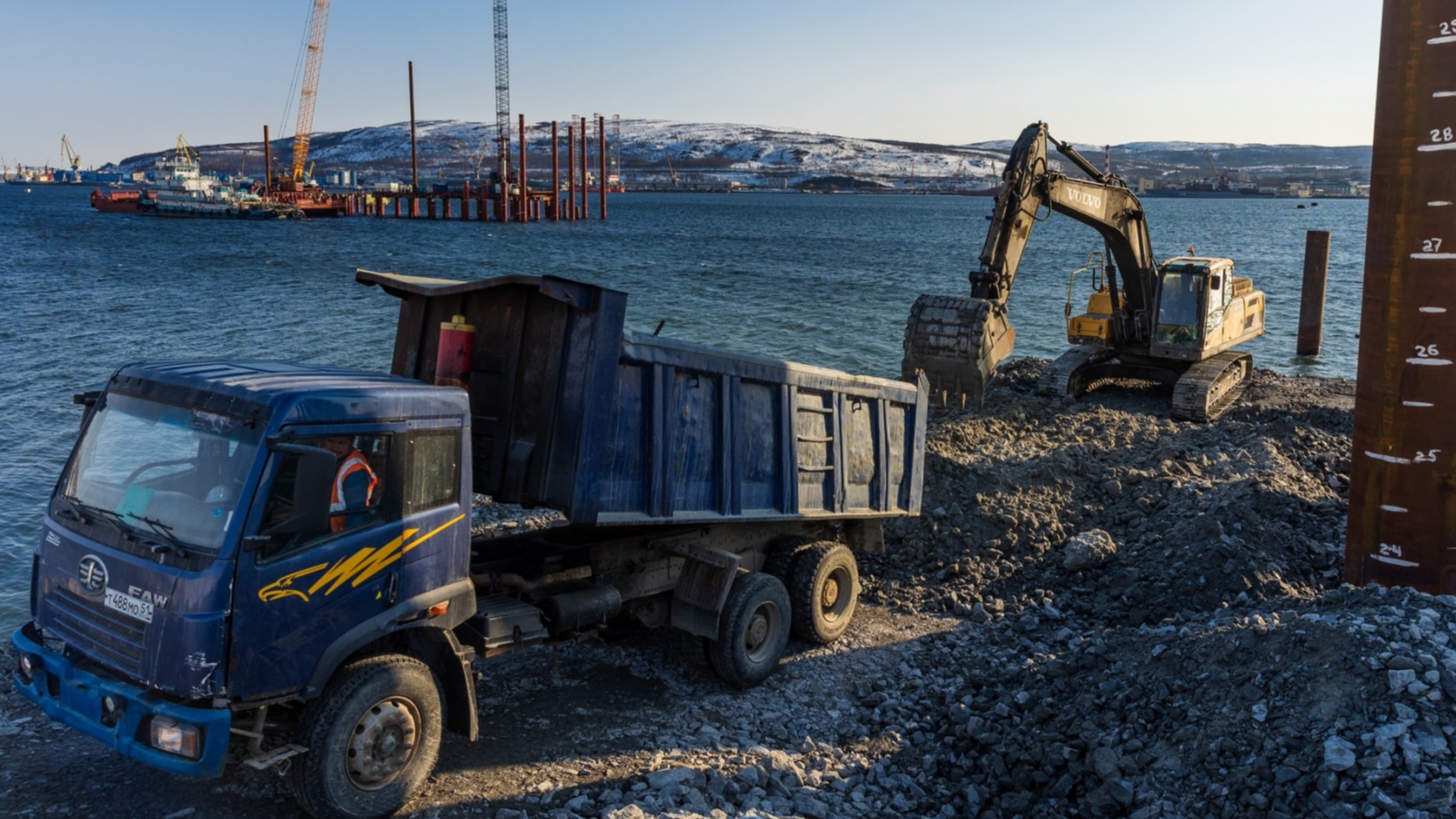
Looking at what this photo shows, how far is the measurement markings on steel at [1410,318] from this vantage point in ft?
25.4

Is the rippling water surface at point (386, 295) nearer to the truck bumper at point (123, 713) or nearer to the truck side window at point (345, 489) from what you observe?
the truck bumper at point (123, 713)

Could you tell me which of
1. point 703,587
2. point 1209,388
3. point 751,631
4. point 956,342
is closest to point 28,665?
point 703,587

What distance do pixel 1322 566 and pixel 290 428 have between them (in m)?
9.88

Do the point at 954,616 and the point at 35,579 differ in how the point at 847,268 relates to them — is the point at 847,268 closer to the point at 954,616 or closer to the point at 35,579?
the point at 954,616

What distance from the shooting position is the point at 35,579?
6516 millimetres

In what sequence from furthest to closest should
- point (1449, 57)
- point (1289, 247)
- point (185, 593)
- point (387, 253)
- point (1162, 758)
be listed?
point (1289, 247) → point (387, 253) → point (1449, 57) → point (1162, 758) → point (185, 593)


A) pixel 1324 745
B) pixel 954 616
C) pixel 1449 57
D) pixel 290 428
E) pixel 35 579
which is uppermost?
pixel 1449 57

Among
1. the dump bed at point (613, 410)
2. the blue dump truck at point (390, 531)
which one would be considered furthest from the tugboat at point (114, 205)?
the dump bed at point (613, 410)

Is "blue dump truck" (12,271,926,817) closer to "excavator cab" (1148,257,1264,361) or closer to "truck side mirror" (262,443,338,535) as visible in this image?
"truck side mirror" (262,443,338,535)

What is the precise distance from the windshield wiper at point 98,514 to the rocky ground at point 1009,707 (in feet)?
6.09

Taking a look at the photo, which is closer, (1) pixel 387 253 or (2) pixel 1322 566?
(2) pixel 1322 566

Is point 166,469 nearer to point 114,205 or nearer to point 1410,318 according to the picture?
point 1410,318

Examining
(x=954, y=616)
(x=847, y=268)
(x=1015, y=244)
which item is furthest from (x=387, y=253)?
(x=954, y=616)

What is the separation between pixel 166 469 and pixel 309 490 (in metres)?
0.94
